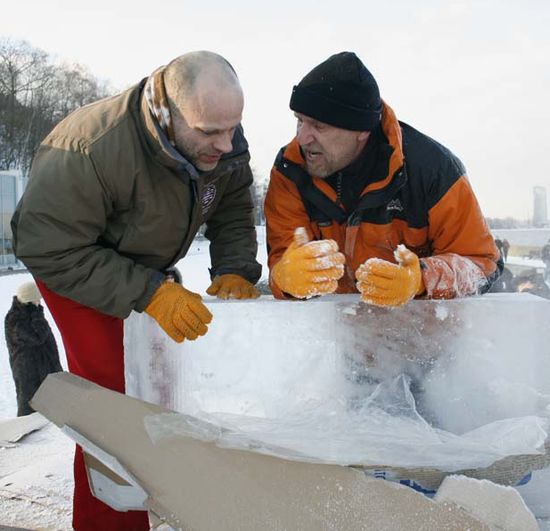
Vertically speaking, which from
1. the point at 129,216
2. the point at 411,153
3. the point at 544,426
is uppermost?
the point at 411,153

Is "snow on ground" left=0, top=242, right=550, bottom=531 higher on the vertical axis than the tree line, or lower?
lower

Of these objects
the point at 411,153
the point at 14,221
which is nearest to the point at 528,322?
the point at 411,153

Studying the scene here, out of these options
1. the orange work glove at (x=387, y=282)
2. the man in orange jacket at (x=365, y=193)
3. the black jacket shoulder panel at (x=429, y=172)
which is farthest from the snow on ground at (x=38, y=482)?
the black jacket shoulder panel at (x=429, y=172)

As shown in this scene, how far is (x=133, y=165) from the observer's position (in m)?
1.73

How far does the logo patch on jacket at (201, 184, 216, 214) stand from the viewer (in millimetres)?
1985

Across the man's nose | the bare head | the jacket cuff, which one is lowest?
the jacket cuff

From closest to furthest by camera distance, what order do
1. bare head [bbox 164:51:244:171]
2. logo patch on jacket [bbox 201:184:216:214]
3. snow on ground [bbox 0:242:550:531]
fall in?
bare head [bbox 164:51:244:171] → logo patch on jacket [bbox 201:184:216:214] → snow on ground [bbox 0:242:550:531]

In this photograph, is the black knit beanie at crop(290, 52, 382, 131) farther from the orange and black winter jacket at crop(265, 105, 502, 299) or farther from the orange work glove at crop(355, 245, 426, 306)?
the orange work glove at crop(355, 245, 426, 306)

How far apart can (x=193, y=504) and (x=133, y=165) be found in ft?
3.16

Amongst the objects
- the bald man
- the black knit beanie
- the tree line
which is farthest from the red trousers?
the tree line

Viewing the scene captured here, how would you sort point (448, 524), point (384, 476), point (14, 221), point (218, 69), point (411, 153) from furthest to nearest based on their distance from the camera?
1. point (411, 153)
2. point (14, 221)
3. point (218, 69)
4. point (384, 476)
5. point (448, 524)

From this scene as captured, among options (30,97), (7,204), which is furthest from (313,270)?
(30,97)

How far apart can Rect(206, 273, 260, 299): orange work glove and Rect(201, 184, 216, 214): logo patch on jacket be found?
0.24 meters

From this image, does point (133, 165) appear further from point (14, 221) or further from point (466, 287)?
point (466, 287)
